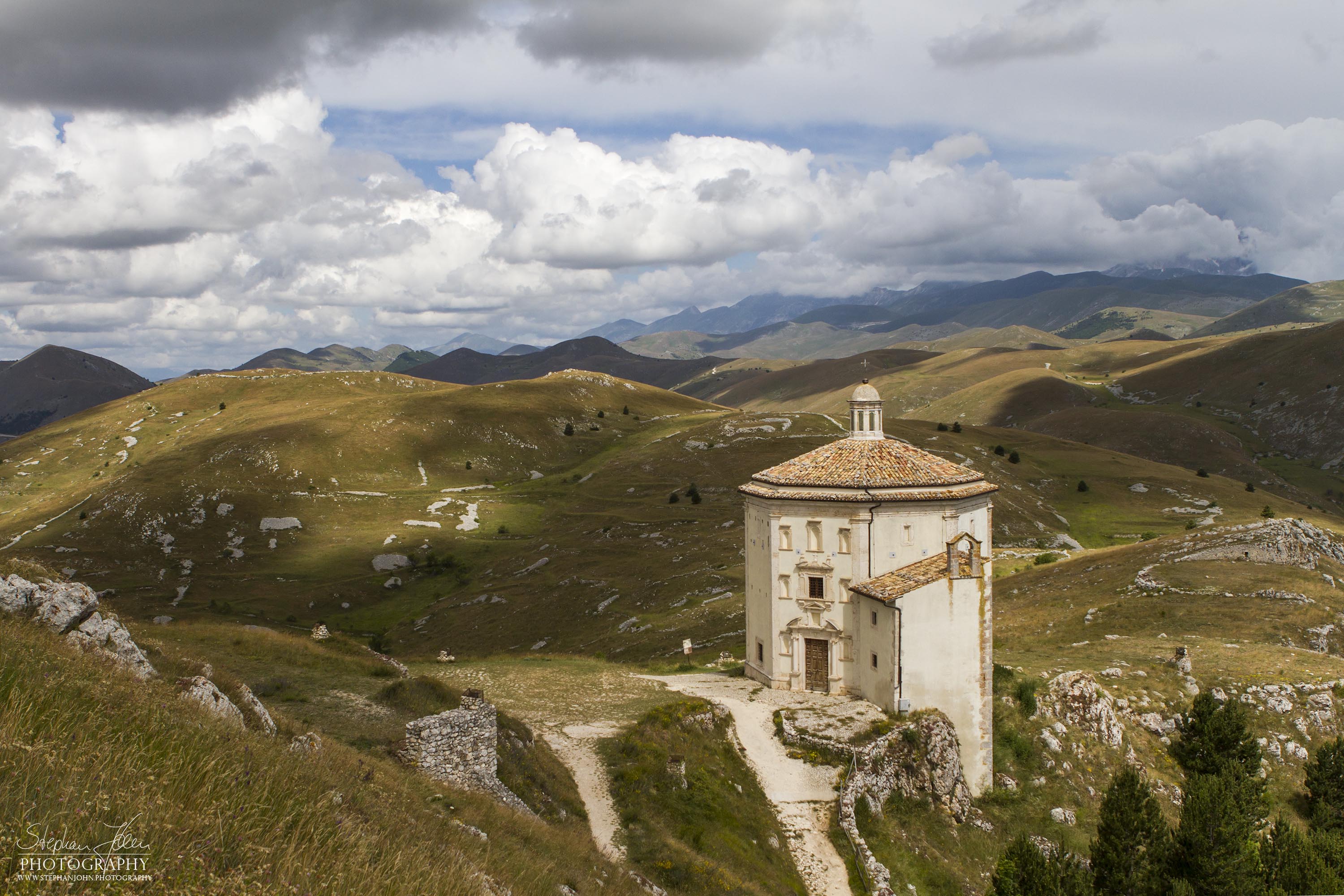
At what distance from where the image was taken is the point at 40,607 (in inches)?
754

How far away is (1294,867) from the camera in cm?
2755

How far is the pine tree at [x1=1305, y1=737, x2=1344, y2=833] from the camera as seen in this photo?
117 ft

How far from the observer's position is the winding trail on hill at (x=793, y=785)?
29.4 meters

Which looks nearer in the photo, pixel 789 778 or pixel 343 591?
pixel 789 778

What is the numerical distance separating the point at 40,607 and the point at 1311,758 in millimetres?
52781

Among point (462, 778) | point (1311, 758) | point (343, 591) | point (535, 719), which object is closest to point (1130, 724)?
point (1311, 758)

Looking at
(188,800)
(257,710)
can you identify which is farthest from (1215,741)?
(188,800)

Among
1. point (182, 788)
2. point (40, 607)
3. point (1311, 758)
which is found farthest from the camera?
point (1311, 758)

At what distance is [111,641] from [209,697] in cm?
414

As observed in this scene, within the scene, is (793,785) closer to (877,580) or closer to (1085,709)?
(877,580)

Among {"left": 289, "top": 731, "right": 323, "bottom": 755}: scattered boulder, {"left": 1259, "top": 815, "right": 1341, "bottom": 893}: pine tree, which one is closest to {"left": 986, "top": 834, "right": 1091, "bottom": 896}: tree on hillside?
{"left": 1259, "top": 815, "right": 1341, "bottom": 893}: pine tree

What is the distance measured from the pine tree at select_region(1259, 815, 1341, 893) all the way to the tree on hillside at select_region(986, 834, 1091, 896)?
639 cm

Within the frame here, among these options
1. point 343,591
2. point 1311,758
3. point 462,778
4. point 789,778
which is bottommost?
point 343,591

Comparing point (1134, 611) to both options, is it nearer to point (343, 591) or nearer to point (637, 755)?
point (637, 755)
